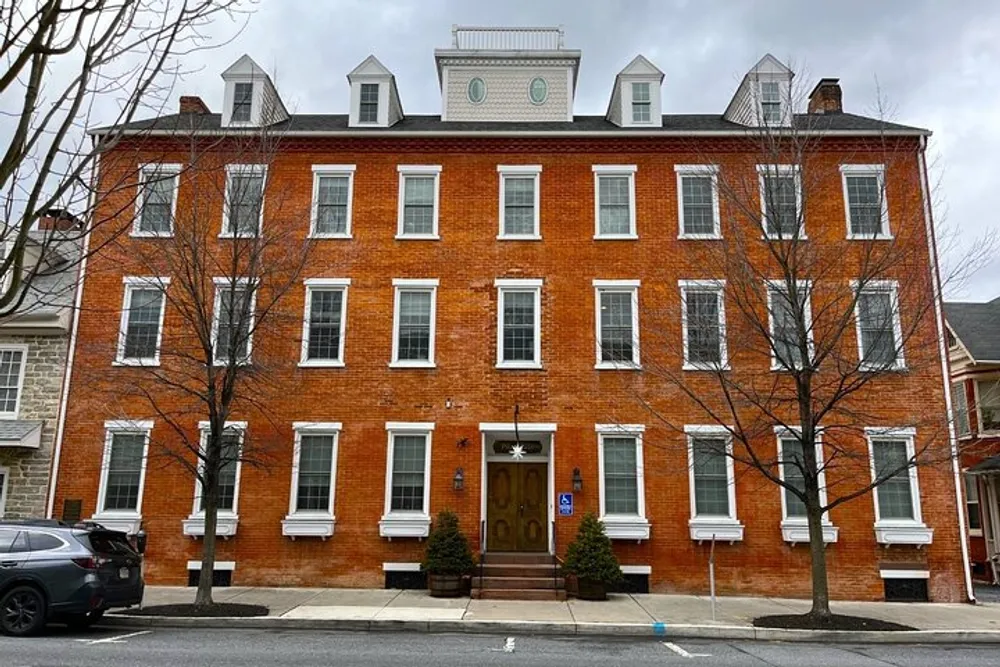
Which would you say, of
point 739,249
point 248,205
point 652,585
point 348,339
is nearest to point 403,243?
point 348,339

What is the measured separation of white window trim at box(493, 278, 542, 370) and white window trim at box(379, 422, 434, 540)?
2.39 metres

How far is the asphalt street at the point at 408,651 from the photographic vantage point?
376 inches

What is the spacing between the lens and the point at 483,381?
17.8 metres

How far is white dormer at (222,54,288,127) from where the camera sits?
19.9 m

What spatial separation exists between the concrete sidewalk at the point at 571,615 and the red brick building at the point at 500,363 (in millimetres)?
1068

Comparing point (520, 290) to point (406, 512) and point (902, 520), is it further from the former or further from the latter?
point (902, 520)

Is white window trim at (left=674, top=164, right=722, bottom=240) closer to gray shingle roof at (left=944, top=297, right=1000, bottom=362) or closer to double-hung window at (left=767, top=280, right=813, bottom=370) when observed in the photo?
double-hung window at (left=767, top=280, right=813, bottom=370)

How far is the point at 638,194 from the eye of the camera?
1886 centimetres

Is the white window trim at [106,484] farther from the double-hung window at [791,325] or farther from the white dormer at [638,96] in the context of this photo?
the white dormer at [638,96]

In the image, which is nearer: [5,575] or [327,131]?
[5,575]

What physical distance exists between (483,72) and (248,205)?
8.93m

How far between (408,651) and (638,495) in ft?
26.5

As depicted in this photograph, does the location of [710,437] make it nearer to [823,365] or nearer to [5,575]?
[823,365]

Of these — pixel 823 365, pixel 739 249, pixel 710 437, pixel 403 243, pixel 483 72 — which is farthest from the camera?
pixel 483 72
